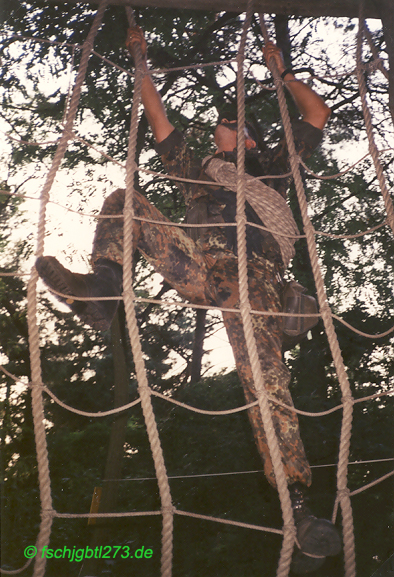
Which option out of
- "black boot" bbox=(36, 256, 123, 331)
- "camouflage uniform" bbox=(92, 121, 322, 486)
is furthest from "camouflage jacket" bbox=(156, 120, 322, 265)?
"black boot" bbox=(36, 256, 123, 331)

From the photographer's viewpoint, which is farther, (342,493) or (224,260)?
(224,260)

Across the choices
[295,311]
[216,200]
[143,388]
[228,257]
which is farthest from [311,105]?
[143,388]

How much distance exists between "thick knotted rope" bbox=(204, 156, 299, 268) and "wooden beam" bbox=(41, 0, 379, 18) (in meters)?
0.59

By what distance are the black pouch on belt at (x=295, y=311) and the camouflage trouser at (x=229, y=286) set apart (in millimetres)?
34

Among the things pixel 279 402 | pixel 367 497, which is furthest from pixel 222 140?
pixel 367 497

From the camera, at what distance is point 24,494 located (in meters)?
2.76

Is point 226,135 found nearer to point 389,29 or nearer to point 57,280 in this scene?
point 389,29

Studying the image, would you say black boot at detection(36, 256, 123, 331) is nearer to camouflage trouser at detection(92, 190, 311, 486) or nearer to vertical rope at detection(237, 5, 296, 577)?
camouflage trouser at detection(92, 190, 311, 486)

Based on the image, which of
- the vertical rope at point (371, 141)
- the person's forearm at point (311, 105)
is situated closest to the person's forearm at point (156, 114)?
the person's forearm at point (311, 105)

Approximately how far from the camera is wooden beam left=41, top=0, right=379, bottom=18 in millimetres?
1510

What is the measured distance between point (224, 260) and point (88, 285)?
19.3 inches

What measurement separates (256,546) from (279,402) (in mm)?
1486

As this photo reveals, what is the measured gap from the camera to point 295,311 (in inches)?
51.4

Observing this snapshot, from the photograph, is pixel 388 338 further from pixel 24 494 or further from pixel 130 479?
pixel 24 494
